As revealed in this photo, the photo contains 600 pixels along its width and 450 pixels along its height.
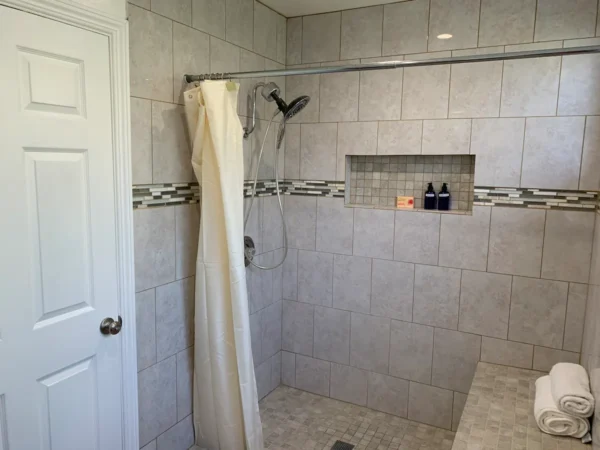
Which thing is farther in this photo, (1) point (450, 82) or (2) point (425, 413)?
(2) point (425, 413)

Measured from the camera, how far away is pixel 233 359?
2350mm

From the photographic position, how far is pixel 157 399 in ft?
7.49

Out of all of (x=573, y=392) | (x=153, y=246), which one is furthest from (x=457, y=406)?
(x=153, y=246)

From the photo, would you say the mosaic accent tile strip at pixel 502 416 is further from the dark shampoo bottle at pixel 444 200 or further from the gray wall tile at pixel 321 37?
the gray wall tile at pixel 321 37

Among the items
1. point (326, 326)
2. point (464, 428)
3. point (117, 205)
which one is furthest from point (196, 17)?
point (464, 428)

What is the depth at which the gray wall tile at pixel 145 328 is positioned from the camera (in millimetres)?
2145

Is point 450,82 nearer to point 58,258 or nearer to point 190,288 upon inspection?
point 190,288

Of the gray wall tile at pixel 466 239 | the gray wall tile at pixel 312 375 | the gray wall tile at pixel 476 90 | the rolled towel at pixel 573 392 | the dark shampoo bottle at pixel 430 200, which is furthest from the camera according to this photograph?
the gray wall tile at pixel 312 375

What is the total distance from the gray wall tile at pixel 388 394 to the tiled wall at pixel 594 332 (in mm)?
1083

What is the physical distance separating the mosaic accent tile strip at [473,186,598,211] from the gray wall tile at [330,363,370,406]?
1407mm

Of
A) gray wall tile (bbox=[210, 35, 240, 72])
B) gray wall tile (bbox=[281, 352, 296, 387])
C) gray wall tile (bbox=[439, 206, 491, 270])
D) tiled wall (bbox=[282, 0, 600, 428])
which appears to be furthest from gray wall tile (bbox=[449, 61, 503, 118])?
gray wall tile (bbox=[281, 352, 296, 387])

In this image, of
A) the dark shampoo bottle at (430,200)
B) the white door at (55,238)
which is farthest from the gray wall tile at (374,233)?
the white door at (55,238)

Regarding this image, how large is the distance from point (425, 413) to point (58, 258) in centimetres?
236

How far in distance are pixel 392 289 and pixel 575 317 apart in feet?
3.36
